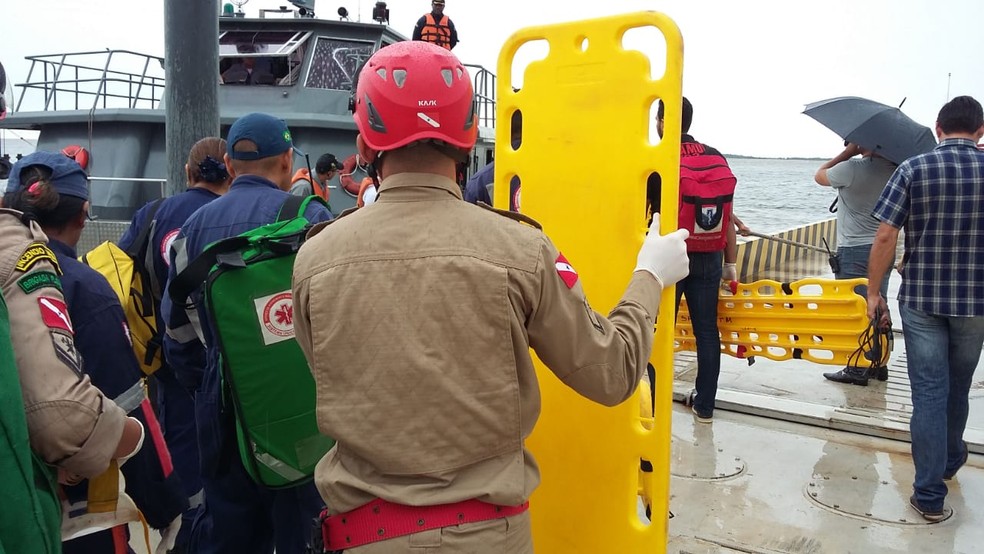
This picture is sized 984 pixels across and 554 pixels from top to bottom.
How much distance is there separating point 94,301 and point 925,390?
3.43 meters

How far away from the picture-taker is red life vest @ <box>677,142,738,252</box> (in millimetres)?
4086

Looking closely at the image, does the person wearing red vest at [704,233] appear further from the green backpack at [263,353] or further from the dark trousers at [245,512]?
the dark trousers at [245,512]

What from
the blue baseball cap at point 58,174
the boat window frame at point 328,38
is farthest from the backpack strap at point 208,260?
the boat window frame at point 328,38

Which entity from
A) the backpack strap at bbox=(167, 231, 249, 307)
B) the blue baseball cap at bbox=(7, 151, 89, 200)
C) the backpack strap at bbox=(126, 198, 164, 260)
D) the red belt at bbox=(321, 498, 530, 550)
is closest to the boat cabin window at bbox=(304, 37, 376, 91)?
the backpack strap at bbox=(126, 198, 164, 260)

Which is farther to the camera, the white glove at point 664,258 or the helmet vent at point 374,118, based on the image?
the white glove at point 664,258

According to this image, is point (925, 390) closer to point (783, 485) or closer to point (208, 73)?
point (783, 485)

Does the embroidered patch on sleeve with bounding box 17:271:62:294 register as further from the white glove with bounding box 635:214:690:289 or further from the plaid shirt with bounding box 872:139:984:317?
the plaid shirt with bounding box 872:139:984:317

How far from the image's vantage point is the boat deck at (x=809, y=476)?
3150mm

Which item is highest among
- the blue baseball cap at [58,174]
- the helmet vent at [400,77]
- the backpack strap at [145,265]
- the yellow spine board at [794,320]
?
the helmet vent at [400,77]

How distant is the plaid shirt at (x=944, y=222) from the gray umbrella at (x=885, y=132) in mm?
1345

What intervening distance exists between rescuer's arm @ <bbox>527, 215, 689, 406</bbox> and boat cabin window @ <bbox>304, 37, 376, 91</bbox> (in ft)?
28.5

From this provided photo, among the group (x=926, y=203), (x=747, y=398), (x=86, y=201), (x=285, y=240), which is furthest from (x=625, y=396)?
(x=747, y=398)

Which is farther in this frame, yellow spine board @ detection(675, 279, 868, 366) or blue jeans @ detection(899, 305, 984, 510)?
yellow spine board @ detection(675, 279, 868, 366)

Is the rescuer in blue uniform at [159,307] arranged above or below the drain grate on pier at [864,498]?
above
